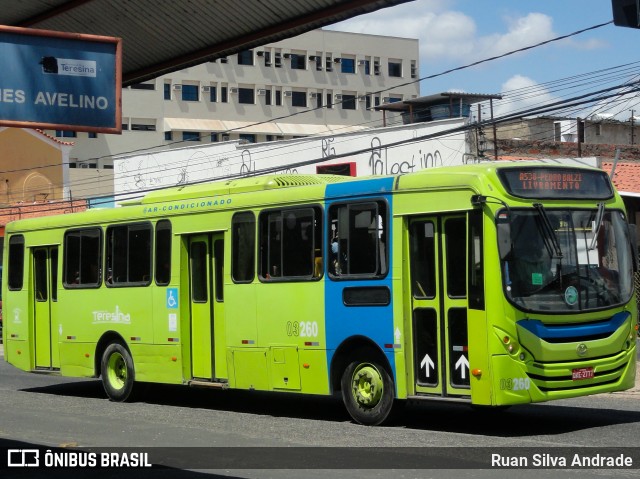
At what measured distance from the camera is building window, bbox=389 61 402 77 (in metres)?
99.4

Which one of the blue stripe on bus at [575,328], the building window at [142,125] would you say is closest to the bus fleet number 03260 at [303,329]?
the blue stripe on bus at [575,328]

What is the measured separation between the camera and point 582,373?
13648mm

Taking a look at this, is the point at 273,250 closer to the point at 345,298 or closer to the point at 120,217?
the point at 345,298

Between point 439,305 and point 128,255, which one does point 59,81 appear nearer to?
point 439,305

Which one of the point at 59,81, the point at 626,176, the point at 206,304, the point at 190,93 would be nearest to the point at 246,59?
the point at 190,93

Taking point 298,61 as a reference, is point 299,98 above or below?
below

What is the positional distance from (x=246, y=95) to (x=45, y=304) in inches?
2854

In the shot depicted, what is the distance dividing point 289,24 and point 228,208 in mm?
4192

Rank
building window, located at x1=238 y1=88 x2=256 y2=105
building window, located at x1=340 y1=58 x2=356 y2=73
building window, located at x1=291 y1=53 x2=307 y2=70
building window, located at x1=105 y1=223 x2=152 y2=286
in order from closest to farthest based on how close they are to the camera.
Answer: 1. building window, located at x1=105 y1=223 x2=152 y2=286
2. building window, located at x1=238 y1=88 x2=256 y2=105
3. building window, located at x1=291 y1=53 x2=307 y2=70
4. building window, located at x1=340 y1=58 x2=356 y2=73

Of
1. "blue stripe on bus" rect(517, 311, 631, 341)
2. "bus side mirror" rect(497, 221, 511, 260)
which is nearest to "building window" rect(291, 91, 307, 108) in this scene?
"blue stripe on bus" rect(517, 311, 631, 341)

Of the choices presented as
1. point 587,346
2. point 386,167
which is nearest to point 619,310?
point 587,346

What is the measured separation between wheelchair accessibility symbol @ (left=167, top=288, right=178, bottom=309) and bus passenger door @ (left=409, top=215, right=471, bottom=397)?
4948 mm

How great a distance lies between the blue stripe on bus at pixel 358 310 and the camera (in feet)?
47.3

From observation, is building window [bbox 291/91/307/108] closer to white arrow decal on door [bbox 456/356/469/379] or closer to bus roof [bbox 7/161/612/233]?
bus roof [bbox 7/161/612/233]
